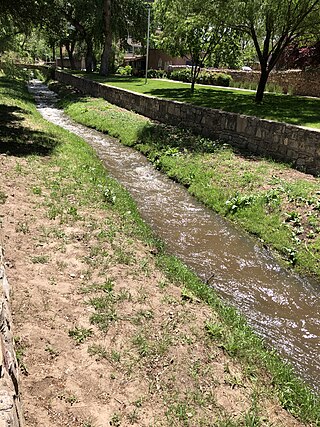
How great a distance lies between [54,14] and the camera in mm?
14578

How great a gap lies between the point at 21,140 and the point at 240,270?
24.6 ft

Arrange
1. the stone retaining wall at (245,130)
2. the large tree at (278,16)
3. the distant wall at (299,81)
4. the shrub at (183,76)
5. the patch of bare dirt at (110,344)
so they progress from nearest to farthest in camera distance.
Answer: the patch of bare dirt at (110,344), the stone retaining wall at (245,130), the large tree at (278,16), the distant wall at (299,81), the shrub at (183,76)

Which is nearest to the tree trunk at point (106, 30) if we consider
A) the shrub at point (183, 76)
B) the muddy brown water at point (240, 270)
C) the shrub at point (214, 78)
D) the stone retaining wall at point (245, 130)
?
the shrub at point (183, 76)

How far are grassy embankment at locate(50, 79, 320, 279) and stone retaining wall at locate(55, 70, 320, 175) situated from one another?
1.40 ft

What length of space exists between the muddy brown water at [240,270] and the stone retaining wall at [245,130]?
2810 mm

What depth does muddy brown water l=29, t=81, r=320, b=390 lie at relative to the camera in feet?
15.5

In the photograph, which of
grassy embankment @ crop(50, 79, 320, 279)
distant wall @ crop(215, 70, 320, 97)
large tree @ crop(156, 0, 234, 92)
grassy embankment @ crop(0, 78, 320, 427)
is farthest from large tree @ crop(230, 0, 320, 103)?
grassy embankment @ crop(0, 78, 320, 427)

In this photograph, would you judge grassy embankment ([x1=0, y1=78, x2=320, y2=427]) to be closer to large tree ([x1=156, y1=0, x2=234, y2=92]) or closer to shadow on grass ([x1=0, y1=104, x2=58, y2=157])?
shadow on grass ([x1=0, y1=104, x2=58, y2=157])

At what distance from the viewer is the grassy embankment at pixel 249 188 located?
22.6 ft

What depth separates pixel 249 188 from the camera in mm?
8766

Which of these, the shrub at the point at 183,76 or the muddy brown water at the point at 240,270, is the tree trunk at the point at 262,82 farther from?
the shrub at the point at 183,76

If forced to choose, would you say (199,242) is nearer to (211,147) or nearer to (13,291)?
(13,291)

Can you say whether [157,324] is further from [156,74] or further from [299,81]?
[156,74]

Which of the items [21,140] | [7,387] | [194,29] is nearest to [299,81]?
[194,29]
